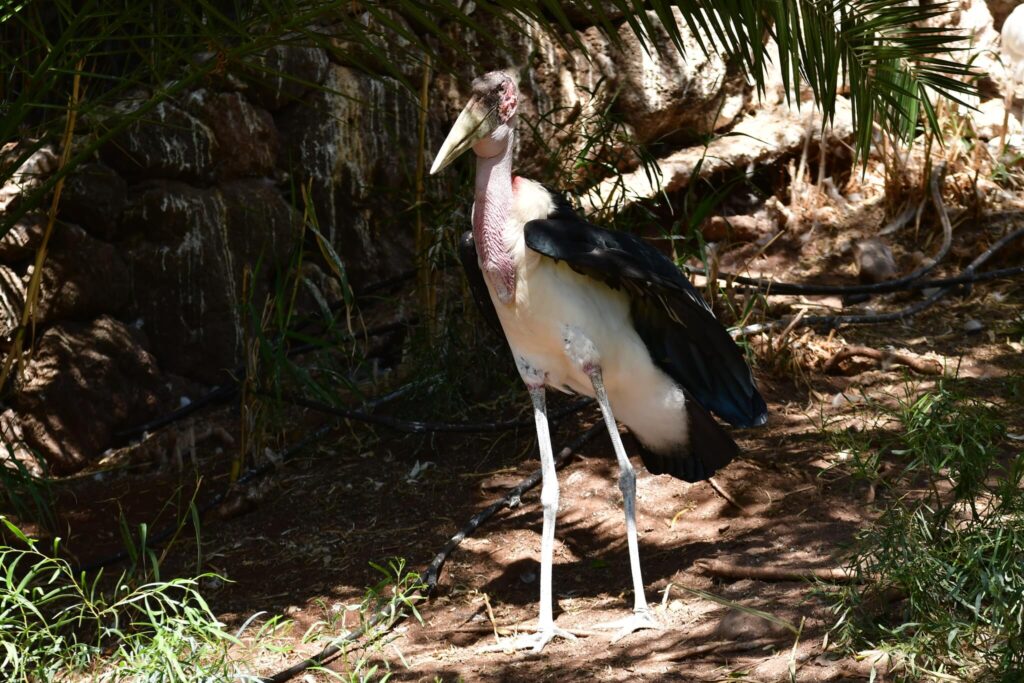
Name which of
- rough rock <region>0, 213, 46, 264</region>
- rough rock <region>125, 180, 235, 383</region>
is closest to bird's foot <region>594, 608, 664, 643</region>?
rough rock <region>125, 180, 235, 383</region>

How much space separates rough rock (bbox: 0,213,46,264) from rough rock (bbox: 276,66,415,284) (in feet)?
3.69

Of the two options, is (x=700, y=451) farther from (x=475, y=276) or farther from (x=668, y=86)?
(x=668, y=86)

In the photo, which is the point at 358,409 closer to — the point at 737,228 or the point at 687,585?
the point at 687,585

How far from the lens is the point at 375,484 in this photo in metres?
4.64

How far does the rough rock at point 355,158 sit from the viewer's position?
562cm

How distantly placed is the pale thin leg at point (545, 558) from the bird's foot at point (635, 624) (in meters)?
0.13

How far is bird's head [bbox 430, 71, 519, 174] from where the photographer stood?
3.52 meters

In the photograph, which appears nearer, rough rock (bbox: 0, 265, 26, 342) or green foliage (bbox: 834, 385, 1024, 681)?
green foliage (bbox: 834, 385, 1024, 681)

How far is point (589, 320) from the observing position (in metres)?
3.58

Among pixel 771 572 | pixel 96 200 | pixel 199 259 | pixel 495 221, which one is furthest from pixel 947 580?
pixel 96 200

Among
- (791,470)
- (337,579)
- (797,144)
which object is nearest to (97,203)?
(337,579)

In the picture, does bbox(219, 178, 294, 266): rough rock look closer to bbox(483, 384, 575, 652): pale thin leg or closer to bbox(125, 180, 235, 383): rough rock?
bbox(125, 180, 235, 383): rough rock

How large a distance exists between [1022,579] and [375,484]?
8.59ft

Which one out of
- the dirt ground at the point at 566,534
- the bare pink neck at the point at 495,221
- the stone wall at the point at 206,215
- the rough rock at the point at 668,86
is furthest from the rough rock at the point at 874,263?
the bare pink neck at the point at 495,221
